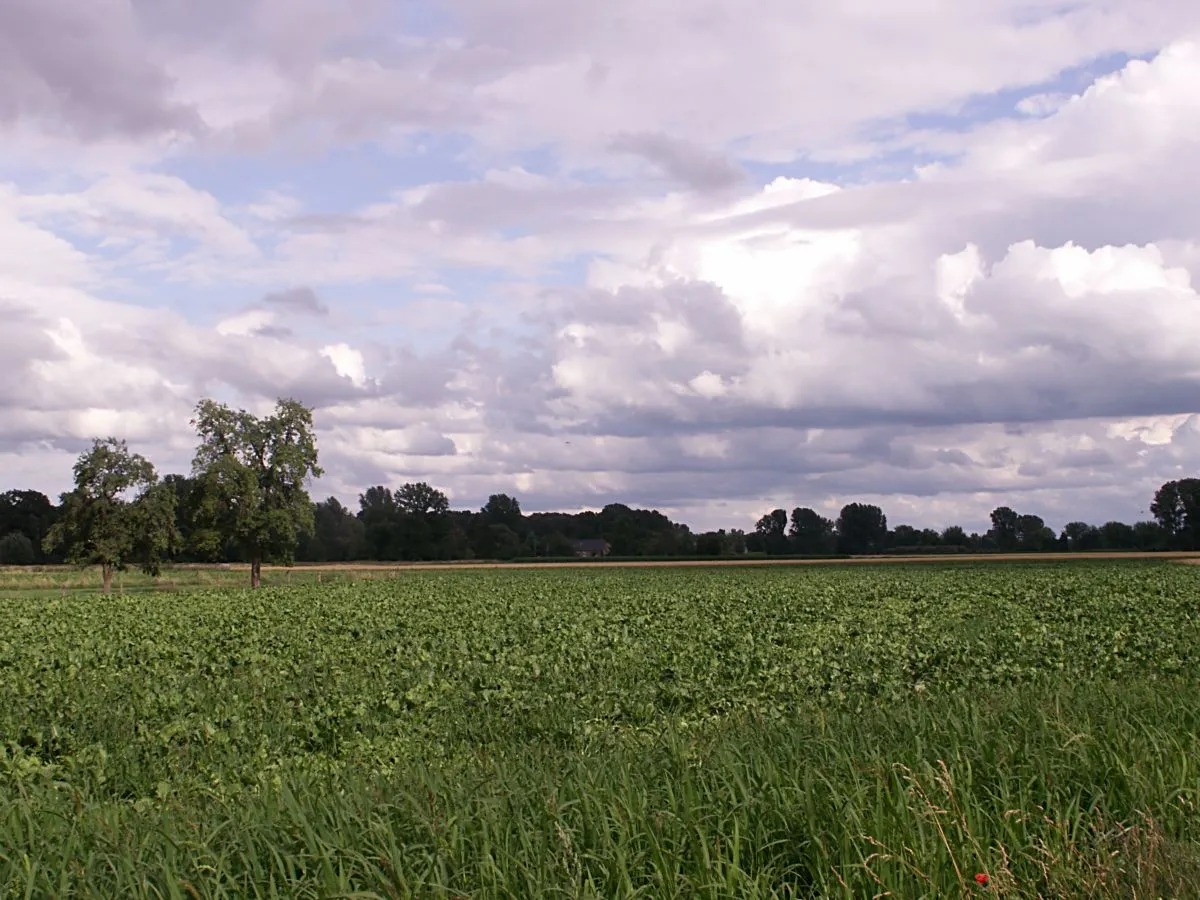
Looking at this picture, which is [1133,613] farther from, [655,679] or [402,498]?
[402,498]

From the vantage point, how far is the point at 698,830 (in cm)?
563

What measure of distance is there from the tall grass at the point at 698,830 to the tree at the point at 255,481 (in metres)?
58.8

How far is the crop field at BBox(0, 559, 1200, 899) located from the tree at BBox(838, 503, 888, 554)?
13665cm

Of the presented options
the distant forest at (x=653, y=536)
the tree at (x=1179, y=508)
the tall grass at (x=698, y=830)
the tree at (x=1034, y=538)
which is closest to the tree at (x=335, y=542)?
the distant forest at (x=653, y=536)

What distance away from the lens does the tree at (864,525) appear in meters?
158

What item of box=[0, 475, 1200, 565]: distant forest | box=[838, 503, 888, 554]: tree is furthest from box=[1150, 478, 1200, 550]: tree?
box=[838, 503, 888, 554]: tree

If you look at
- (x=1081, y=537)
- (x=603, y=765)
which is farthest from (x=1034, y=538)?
(x=603, y=765)

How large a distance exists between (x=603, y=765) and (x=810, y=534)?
5948 inches

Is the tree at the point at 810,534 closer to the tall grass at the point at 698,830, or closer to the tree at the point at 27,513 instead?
the tree at the point at 27,513

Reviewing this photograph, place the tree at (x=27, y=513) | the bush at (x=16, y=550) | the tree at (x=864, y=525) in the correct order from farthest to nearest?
1. the tree at (x=864, y=525)
2. the tree at (x=27, y=513)
3. the bush at (x=16, y=550)

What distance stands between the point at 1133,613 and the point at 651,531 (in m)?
126

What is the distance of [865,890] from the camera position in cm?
543

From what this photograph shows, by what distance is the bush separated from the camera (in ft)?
411

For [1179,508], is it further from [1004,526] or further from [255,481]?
[255,481]
